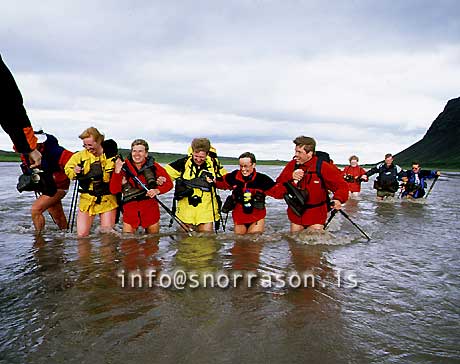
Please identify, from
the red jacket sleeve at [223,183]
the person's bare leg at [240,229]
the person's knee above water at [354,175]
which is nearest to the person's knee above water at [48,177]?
the red jacket sleeve at [223,183]

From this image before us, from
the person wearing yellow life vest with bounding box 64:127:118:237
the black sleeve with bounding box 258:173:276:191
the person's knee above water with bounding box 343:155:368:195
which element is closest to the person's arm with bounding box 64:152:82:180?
the person wearing yellow life vest with bounding box 64:127:118:237

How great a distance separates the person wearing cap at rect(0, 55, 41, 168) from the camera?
332cm

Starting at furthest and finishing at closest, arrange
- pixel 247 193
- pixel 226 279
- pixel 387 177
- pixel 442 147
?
pixel 442 147 < pixel 387 177 < pixel 247 193 < pixel 226 279

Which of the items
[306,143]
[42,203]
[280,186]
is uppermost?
[306,143]

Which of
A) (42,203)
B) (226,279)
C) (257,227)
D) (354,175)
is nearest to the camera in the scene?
(226,279)

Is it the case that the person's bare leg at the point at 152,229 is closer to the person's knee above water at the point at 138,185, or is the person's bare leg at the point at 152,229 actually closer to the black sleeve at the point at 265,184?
the person's knee above water at the point at 138,185

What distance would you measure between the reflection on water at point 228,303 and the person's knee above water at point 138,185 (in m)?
0.39

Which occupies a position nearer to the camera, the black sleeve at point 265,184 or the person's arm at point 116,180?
the person's arm at point 116,180

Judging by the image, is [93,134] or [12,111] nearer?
[12,111]

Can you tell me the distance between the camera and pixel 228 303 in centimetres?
487

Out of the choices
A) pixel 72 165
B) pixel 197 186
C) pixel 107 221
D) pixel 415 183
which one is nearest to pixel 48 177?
pixel 72 165

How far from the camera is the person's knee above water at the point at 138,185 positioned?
825cm

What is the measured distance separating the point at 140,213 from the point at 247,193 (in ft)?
7.29

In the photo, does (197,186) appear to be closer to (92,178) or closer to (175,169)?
(175,169)
